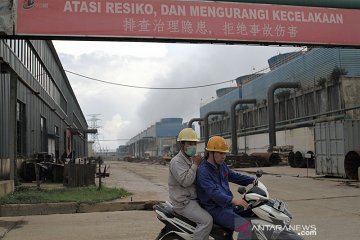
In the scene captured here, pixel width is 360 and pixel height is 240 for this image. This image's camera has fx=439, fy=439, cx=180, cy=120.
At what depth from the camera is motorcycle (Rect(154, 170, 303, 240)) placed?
4.34 m

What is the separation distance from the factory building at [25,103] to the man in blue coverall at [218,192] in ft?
33.2

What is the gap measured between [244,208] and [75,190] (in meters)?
11.8

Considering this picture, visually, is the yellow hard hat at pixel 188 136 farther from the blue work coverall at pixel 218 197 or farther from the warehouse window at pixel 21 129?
the warehouse window at pixel 21 129

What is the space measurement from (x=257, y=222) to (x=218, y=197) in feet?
1.57

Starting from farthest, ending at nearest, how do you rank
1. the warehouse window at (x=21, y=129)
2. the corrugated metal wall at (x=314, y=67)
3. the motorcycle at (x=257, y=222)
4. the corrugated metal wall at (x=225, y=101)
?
the corrugated metal wall at (x=225, y=101) → the corrugated metal wall at (x=314, y=67) → the warehouse window at (x=21, y=129) → the motorcycle at (x=257, y=222)

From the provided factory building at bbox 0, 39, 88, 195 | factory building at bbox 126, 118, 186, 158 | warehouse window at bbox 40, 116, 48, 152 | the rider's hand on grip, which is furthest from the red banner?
factory building at bbox 126, 118, 186, 158

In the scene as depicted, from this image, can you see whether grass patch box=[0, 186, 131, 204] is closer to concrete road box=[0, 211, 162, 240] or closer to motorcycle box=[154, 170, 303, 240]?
concrete road box=[0, 211, 162, 240]

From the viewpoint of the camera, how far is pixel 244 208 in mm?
4680

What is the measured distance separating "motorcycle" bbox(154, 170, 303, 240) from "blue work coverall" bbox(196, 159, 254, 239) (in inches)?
3.7

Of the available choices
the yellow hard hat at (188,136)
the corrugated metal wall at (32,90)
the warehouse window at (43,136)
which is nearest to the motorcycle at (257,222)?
the yellow hard hat at (188,136)

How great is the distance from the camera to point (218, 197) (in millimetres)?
4656

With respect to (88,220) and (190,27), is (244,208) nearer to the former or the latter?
(88,220)

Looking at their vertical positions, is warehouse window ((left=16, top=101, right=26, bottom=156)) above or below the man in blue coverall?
above

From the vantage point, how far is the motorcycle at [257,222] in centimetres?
434
